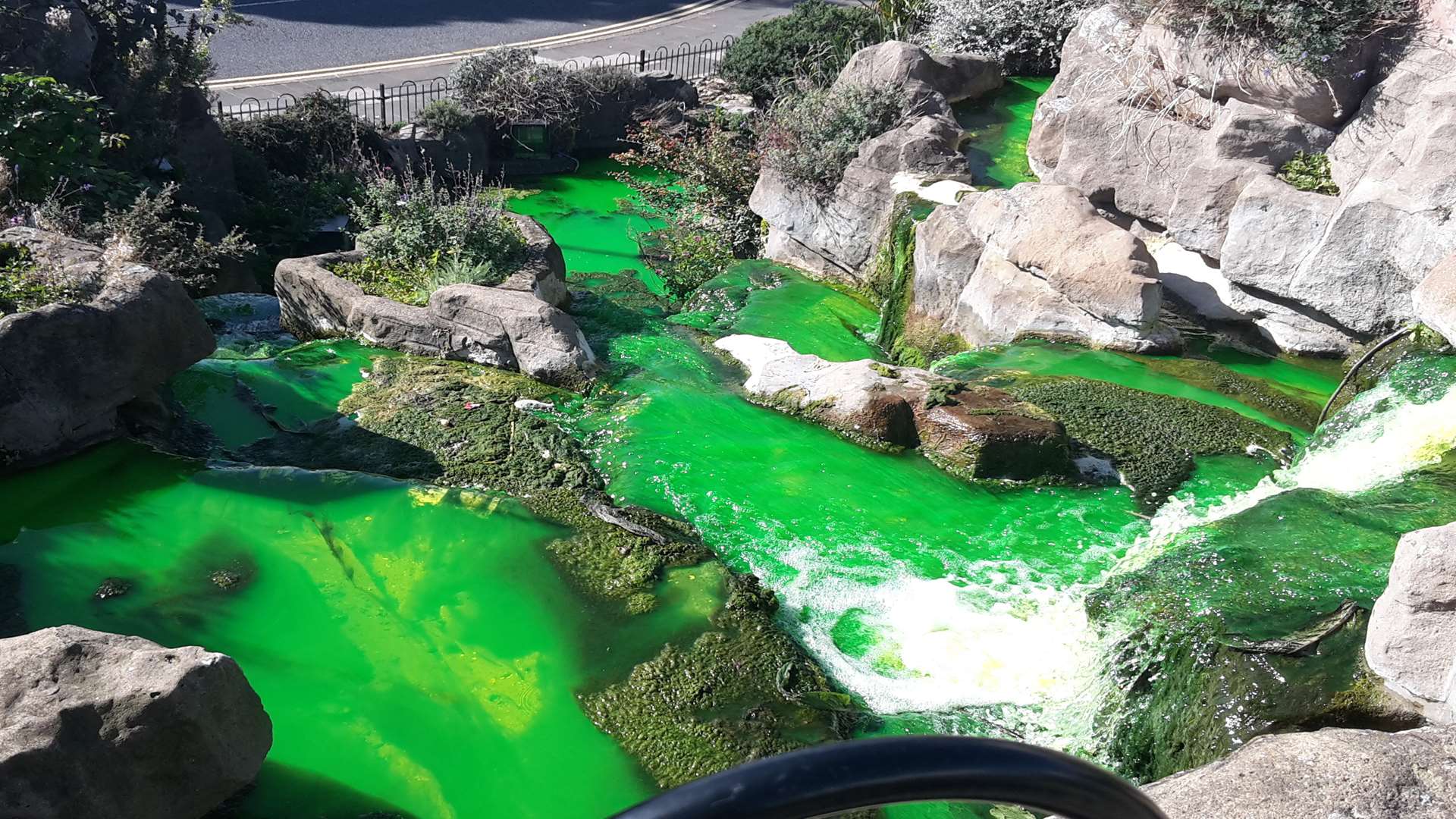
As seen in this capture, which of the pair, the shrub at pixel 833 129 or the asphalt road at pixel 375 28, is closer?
the shrub at pixel 833 129

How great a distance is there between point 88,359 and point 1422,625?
24.3 feet

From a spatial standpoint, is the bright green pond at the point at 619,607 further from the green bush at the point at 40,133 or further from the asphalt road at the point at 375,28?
the asphalt road at the point at 375,28

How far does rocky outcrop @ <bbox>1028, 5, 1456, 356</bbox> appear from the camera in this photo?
326 inches

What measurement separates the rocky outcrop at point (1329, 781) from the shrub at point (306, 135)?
45.4 feet

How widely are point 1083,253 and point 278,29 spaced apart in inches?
640

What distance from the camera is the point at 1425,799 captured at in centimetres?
360

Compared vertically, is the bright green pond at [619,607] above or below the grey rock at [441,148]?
below

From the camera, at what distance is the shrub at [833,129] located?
1205 cm

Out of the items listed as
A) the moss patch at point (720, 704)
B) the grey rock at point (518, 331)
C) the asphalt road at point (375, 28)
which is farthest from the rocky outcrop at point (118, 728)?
the asphalt road at point (375, 28)

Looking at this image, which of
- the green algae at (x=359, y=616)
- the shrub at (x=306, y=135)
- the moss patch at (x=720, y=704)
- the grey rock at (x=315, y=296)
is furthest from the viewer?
the shrub at (x=306, y=135)

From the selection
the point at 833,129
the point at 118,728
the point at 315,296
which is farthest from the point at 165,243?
the point at 118,728

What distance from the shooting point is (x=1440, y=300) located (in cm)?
628

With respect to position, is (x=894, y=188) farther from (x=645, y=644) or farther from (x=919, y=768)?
(x=919, y=768)

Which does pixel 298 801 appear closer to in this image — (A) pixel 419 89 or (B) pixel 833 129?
(B) pixel 833 129
